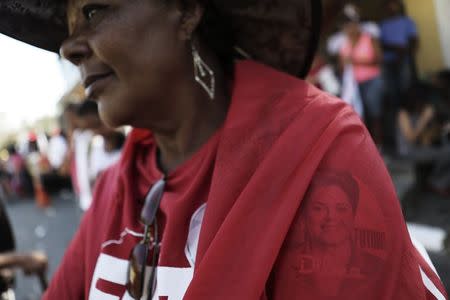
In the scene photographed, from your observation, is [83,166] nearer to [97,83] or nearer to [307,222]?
[97,83]

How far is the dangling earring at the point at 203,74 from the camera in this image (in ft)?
4.39

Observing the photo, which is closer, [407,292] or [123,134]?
[407,292]

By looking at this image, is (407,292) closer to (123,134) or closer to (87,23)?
(87,23)

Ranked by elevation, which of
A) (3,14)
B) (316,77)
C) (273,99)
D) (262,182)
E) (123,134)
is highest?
(3,14)

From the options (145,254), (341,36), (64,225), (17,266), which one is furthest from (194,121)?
(64,225)

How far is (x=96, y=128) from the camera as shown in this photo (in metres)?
4.13

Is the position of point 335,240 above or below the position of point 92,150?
above

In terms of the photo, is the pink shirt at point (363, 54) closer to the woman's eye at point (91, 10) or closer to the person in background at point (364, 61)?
the person in background at point (364, 61)

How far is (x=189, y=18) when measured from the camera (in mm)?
1319

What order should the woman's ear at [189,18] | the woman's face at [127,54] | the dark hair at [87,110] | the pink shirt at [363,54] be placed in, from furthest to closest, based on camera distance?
the pink shirt at [363,54] < the dark hair at [87,110] < the woman's ear at [189,18] < the woman's face at [127,54]

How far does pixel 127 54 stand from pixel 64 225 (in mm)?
5401

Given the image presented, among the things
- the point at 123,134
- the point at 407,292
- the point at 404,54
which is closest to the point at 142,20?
the point at 407,292

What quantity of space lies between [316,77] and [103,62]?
314cm

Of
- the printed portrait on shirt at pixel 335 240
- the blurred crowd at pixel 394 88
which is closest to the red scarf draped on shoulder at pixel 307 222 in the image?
the printed portrait on shirt at pixel 335 240
